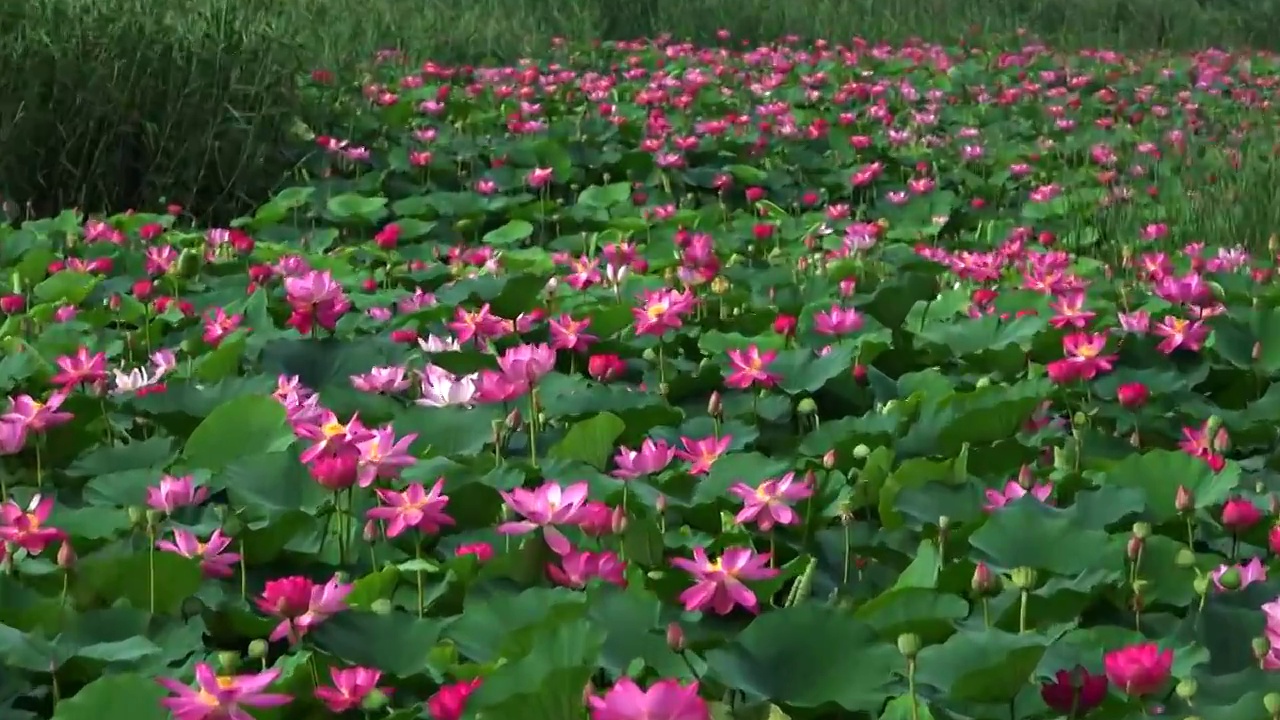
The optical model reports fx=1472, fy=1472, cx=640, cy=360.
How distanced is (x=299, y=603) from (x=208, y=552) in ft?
1.07

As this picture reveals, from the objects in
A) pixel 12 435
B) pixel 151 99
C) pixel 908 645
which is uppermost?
pixel 908 645

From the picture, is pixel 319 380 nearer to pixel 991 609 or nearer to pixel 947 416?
pixel 947 416

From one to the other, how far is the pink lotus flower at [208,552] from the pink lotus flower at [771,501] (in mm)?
601

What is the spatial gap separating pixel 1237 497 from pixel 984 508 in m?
0.38

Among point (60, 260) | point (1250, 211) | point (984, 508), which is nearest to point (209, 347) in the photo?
point (60, 260)

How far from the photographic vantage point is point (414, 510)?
67.0 inches

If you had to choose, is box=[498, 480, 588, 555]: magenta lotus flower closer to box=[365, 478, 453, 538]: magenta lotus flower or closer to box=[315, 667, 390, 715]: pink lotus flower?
box=[365, 478, 453, 538]: magenta lotus flower

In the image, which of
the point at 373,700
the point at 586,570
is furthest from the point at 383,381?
the point at 373,700

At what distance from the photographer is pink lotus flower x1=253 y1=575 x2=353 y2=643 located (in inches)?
Result: 55.2

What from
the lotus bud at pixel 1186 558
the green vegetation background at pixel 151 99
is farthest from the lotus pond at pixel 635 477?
the green vegetation background at pixel 151 99

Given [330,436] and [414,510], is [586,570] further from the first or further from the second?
[330,436]

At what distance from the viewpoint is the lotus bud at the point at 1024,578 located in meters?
1.53

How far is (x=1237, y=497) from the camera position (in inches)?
77.7

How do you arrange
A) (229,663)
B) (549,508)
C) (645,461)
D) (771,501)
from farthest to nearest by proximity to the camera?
(645,461)
(771,501)
(549,508)
(229,663)
